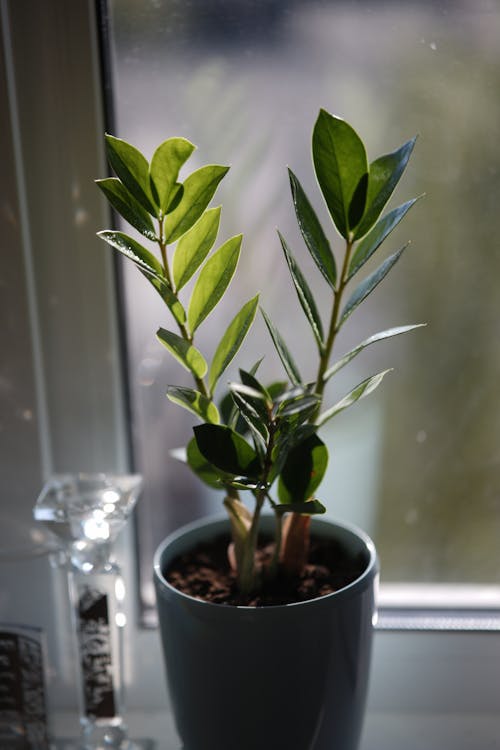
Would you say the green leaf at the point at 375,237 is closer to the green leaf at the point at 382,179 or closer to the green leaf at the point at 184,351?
the green leaf at the point at 382,179

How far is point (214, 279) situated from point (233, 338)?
2.0 inches

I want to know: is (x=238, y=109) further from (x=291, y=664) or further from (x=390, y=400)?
(x=291, y=664)

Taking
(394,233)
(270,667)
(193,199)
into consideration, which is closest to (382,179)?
(193,199)

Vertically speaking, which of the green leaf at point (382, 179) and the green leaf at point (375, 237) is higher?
the green leaf at point (382, 179)

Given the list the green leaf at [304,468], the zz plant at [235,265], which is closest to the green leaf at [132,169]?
the zz plant at [235,265]

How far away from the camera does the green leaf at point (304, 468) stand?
0.60 metres

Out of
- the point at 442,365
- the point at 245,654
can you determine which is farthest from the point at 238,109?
the point at 245,654

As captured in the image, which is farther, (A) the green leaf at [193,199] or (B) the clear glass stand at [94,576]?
(B) the clear glass stand at [94,576]

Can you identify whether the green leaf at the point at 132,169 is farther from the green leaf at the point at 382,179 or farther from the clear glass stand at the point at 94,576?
the clear glass stand at the point at 94,576

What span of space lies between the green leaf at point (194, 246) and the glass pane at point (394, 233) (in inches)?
8.0

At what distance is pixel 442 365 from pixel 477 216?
6.3 inches

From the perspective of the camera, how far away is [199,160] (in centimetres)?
77

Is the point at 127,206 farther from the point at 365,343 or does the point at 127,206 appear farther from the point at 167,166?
the point at 365,343

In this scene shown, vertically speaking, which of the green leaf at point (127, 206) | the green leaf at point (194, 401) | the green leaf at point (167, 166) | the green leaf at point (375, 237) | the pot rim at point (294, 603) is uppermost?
the green leaf at point (167, 166)
